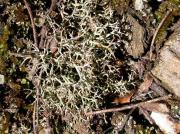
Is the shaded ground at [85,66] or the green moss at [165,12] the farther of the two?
the green moss at [165,12]

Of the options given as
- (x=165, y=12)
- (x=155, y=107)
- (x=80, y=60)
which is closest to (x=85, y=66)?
(x=80, y=60)

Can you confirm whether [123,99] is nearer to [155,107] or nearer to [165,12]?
[155,107]

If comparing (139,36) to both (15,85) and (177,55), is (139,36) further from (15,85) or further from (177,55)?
(15,85)

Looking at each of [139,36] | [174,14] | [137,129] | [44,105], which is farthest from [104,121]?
[174,14]

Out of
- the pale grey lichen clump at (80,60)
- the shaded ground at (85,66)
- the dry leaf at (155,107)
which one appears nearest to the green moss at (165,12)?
the shaded ground at (85,66)

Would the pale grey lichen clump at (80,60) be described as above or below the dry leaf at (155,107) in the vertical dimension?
above

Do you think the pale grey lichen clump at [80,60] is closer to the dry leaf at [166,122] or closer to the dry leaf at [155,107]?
the dry leaf at [155,107]
